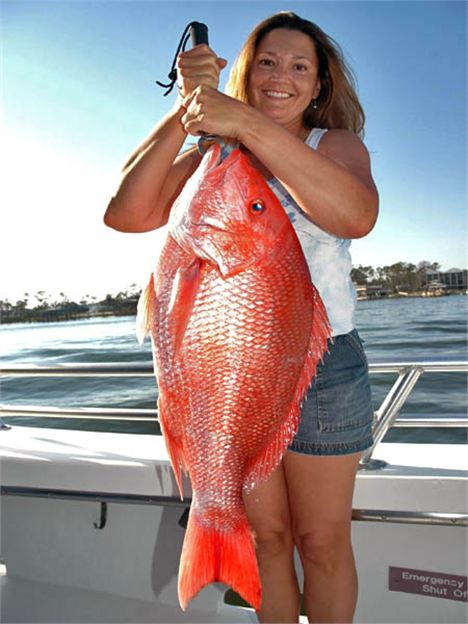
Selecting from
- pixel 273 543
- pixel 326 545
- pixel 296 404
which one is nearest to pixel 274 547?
pixel 273 543

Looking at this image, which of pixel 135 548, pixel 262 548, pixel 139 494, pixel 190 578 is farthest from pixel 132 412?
pixel 190 578

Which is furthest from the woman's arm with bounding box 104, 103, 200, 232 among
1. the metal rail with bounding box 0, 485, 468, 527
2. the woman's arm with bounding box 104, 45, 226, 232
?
the metal rail with bounding box 0, 485, 468, 527

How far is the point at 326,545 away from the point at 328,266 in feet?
2.70

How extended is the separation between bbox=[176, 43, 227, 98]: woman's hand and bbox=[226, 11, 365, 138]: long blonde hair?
1.62 feet

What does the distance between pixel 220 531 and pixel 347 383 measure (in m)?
0.59

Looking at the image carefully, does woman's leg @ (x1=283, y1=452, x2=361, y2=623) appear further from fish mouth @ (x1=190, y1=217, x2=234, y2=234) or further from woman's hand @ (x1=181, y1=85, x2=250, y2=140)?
woman's hand @ (x1=181, y1=85, x2=250, y2=140)

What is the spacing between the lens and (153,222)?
5.37ft

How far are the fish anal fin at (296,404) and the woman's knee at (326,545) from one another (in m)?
0.41

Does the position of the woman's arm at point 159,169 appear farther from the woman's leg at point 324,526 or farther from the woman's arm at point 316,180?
the woman's leg at point 324,526

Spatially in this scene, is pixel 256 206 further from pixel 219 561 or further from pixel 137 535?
pixel 137 535

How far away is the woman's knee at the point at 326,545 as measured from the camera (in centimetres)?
167

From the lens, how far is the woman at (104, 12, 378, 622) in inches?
61.7

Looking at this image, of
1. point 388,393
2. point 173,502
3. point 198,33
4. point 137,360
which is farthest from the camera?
point 137,360

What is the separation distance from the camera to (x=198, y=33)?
1.35 meters
